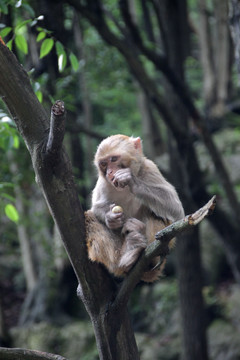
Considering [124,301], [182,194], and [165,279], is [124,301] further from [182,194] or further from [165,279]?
[165,279]

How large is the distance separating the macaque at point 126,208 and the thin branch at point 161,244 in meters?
0.26

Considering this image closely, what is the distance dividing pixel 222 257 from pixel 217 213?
10.6ft

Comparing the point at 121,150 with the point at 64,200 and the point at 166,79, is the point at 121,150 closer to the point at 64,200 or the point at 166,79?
the point at 64,200

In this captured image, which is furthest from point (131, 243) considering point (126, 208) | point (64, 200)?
point (64, 200)

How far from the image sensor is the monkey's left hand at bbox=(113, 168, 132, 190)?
374 cm

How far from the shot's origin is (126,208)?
4.25 m

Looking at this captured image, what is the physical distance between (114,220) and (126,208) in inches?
16.2

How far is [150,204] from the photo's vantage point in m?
3.86

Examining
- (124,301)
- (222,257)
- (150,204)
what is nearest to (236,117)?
(222,257)

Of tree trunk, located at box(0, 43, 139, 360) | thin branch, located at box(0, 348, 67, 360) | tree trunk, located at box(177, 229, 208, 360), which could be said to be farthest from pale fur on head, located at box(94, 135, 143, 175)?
tree trunk, located at box(177, 229, 208, 360)

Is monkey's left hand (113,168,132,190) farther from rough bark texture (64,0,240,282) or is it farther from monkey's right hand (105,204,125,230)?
rough bark texture (64,0,240,282)

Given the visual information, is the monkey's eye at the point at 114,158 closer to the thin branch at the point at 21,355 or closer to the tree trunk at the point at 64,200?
the tree trunk at the point at 64,200

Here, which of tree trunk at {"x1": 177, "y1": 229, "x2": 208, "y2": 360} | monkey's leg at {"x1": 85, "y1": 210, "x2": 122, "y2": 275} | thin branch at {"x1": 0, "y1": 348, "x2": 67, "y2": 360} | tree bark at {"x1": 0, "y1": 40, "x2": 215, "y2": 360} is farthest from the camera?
tree trunk at {"x1": 177, "y1": 229, "x2": 208, "y2": 360}

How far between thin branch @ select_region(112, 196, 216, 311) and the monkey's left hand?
71cm
